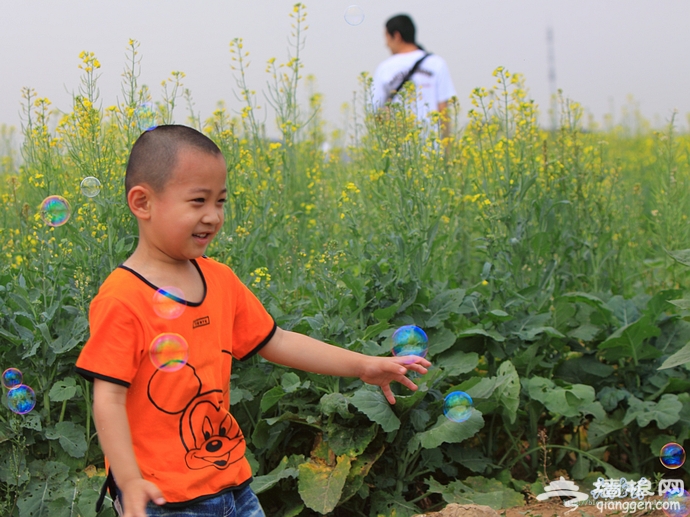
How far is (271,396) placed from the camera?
3244mm

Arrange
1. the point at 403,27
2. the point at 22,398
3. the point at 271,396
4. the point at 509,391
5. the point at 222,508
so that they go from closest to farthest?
1. the point at 222,508
2. the point at 22,398
3. the point at 271,396
4. the point at 509,391
5. the point at 403,27

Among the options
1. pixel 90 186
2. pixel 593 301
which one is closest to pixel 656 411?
pixel 593 301

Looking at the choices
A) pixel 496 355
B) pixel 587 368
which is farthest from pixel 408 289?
pixel 587 368

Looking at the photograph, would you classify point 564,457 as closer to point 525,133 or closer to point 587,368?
point 587,368

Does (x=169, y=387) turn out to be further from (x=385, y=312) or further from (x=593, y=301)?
(x=593, y=301)

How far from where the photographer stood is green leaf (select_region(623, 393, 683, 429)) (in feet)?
11.4

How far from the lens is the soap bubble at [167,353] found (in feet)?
6.57

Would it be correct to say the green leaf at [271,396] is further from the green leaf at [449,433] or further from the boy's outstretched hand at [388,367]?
the boy's outstretched hand at [388,367]

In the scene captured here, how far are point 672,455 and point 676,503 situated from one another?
26cm

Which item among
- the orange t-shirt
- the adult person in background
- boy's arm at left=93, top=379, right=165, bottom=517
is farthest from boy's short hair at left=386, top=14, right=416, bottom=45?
boy's arm at left=93, top=379, right=165, bottom=517

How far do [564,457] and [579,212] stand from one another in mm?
1541

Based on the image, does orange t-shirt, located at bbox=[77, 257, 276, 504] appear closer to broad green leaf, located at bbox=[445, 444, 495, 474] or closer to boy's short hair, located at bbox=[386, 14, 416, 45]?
broad green leaf, located at bbox=[445, 444, 495, 474]

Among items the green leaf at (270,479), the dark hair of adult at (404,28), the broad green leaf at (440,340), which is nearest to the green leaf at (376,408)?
the green leaf at (270,479)

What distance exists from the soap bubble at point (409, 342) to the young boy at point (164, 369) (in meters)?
0.97
